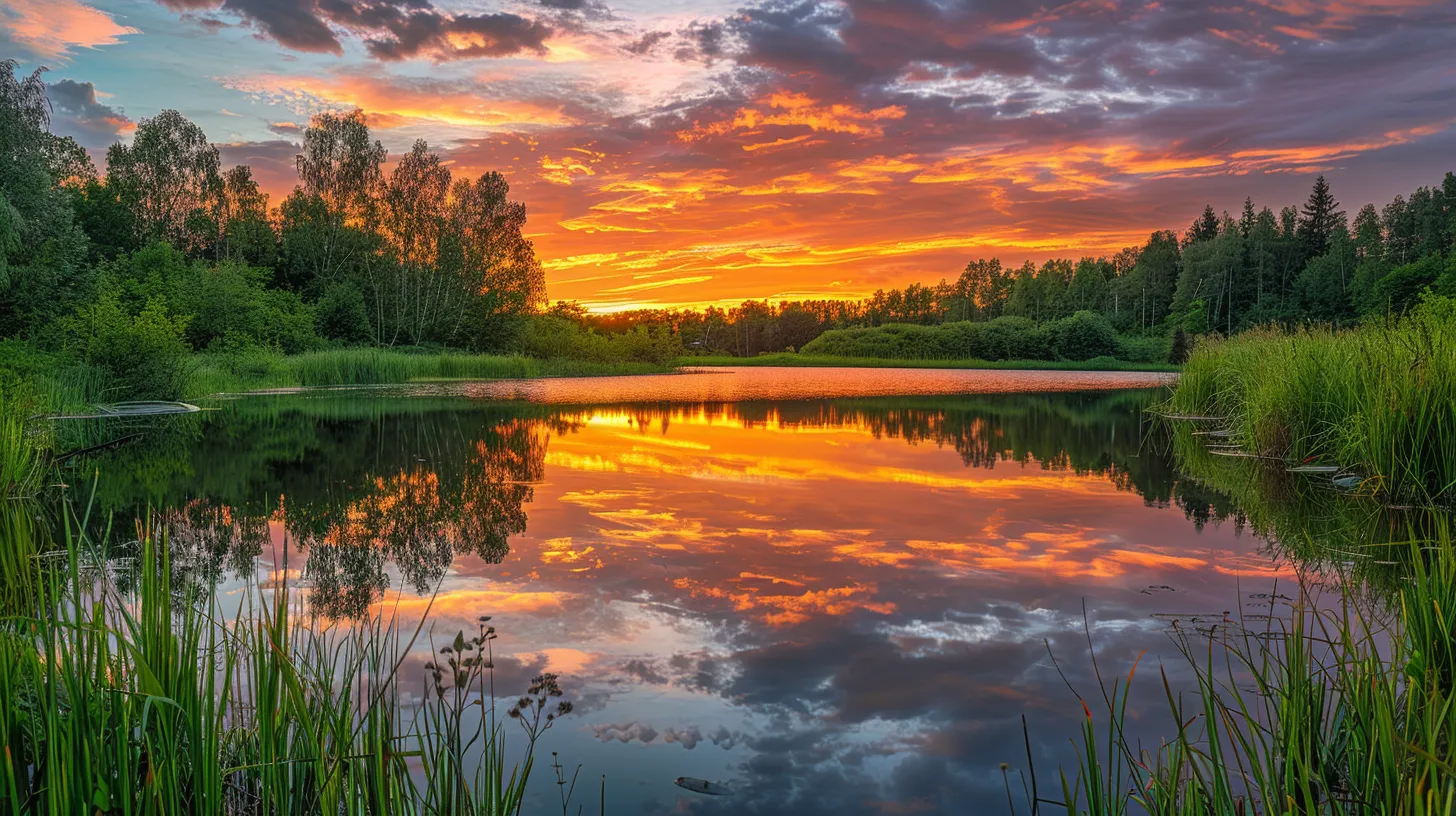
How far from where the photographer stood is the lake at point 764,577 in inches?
120

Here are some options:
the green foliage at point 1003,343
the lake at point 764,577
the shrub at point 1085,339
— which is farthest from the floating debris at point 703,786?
the shrub at point 1085,339

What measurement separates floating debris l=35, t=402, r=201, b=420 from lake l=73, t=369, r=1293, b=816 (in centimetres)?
297

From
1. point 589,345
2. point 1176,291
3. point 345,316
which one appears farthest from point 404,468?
point 1176,291

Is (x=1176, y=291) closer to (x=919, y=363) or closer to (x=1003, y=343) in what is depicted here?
(x=1003, y=343)

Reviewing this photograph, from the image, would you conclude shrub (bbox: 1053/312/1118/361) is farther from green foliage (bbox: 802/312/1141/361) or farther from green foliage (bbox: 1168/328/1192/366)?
green foliage (bbox: 1168/328/1192/366)

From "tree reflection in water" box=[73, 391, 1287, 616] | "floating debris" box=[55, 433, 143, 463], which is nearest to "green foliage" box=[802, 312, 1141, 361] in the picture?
"tree reflection in water" box=[73, 391, 1287, 616]

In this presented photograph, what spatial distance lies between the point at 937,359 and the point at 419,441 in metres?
58.1

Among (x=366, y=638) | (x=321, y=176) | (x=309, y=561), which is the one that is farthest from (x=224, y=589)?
(x=321, y=176)

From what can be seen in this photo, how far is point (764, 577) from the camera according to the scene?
207 inches

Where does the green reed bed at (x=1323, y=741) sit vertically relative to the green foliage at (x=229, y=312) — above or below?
below

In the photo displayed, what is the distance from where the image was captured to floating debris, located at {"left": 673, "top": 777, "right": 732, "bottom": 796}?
9.09 feet

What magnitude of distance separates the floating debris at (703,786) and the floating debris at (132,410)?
48.5 feet

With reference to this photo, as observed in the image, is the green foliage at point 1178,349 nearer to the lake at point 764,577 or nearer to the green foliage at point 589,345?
the green foliage at point 589,345

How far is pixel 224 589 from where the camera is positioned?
483 centimetres
